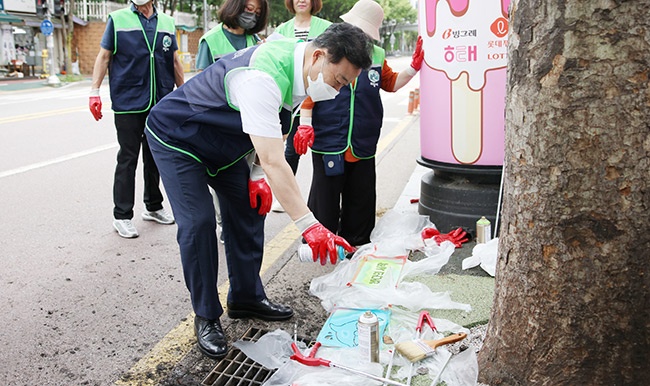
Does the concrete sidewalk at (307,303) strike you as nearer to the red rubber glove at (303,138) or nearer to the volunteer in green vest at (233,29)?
the red rubber glove at (303,138)

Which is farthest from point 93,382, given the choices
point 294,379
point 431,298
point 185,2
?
point 185,2

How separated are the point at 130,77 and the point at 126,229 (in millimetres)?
1113

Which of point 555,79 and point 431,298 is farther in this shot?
point 431,298

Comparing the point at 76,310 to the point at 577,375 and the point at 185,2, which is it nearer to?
the point at 577,375

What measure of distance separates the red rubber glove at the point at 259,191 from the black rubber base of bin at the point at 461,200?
5.80 feet

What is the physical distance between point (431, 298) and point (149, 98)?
8.77 ft

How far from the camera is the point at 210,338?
9.85 ft

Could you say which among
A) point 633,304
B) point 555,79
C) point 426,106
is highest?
point 555,79

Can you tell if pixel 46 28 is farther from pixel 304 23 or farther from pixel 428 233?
pixel 428 233

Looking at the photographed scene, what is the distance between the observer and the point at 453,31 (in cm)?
428

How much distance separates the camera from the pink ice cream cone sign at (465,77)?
13.8ft

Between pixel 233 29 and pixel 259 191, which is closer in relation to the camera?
pixel 259 191

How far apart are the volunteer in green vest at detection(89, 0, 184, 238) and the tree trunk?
3.22 metres

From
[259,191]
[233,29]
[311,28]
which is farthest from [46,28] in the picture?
[259,191]
